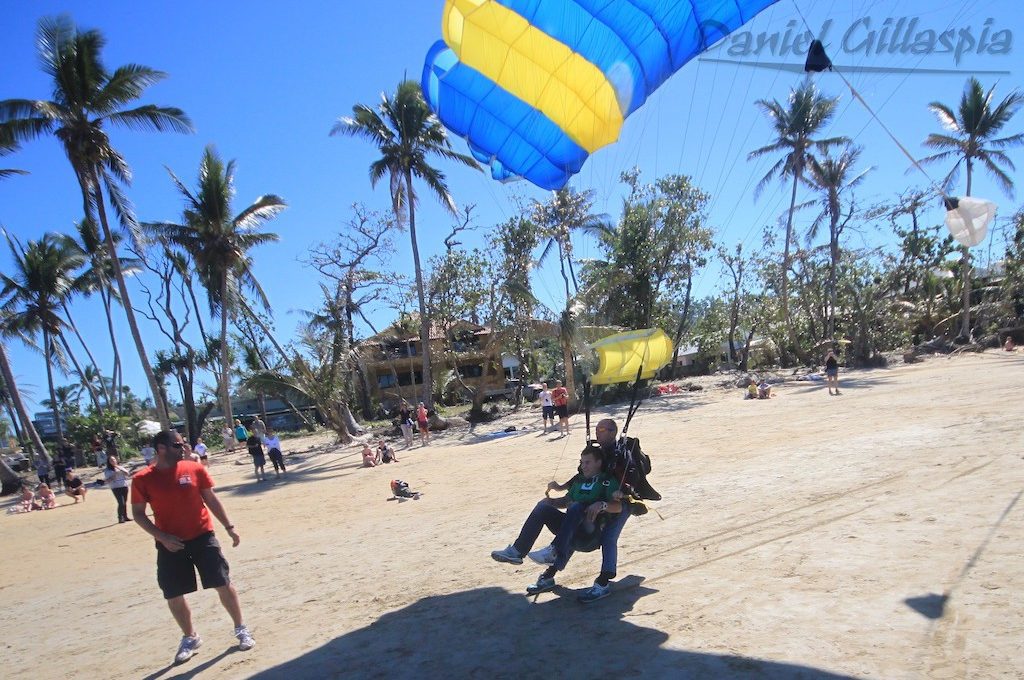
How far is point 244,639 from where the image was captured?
4.17 metres

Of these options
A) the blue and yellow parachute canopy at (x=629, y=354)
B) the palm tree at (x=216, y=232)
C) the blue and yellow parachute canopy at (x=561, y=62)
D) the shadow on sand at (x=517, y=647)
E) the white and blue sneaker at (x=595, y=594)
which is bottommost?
the shadow on sand at (x=517, y=647)

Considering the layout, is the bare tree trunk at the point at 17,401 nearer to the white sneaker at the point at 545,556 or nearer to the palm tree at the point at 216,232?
the palm tree at the point at 216,232

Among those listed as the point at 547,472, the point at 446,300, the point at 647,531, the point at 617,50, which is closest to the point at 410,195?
the point at 446,300

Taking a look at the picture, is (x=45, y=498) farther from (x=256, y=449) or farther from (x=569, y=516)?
(x=569, y=516)

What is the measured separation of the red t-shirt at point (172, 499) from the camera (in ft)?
13.8

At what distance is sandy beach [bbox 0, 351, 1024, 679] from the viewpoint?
3.27 meters

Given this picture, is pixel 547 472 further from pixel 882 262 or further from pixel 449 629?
pixel 882 262

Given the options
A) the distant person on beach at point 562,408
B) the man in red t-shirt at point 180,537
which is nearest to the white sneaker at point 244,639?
the man in red t-shirt at point 180,537

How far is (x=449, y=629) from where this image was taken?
4.00 metres

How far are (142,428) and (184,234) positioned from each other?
515 inches

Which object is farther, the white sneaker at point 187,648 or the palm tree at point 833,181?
the palm tree at point 833,181

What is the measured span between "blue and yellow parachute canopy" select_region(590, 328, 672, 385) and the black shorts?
386cm

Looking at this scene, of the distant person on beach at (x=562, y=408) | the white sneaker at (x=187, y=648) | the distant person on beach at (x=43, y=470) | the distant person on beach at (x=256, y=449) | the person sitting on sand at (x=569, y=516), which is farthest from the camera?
the distant person on beach at (x=43, y=470)

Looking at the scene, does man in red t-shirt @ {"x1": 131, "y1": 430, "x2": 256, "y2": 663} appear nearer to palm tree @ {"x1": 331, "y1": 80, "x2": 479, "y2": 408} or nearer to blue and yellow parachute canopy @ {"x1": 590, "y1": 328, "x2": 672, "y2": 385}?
blue and yellow parachute canopy @ {"x1": 590, "y1": 328, "x2": 672, "y2": 385}
